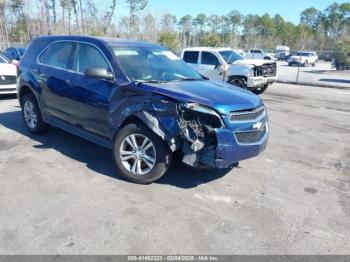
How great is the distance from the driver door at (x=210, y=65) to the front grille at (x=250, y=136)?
A: 9528mm

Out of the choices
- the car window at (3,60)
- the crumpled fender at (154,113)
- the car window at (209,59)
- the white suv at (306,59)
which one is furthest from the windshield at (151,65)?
the white suv at (306,59)

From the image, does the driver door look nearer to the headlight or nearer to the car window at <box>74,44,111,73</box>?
the car window at <box>74,44,111,73</box>

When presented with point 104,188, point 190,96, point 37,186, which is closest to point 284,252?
point 190,96

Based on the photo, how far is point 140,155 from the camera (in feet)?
15.1

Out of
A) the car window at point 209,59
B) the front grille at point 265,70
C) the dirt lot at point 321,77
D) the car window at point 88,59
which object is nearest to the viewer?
the car window at point 88,59

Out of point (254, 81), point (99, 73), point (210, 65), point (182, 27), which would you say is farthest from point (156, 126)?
point (182, 27)

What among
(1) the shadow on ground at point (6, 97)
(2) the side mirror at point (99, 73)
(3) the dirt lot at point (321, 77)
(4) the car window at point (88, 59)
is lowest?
(3) the dirt lot at point (321, 77)

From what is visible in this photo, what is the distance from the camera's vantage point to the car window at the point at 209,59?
14.2m

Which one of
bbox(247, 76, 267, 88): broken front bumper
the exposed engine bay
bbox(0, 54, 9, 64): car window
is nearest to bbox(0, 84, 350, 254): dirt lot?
the exposed engine bay

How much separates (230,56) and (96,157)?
10376 mm

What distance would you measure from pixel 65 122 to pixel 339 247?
435 cm

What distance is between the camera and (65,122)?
5816 mm

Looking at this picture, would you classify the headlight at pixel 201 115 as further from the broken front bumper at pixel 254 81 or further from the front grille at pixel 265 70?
the front grille at pixel 265 70

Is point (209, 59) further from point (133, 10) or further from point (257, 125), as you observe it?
point (133, 10)
